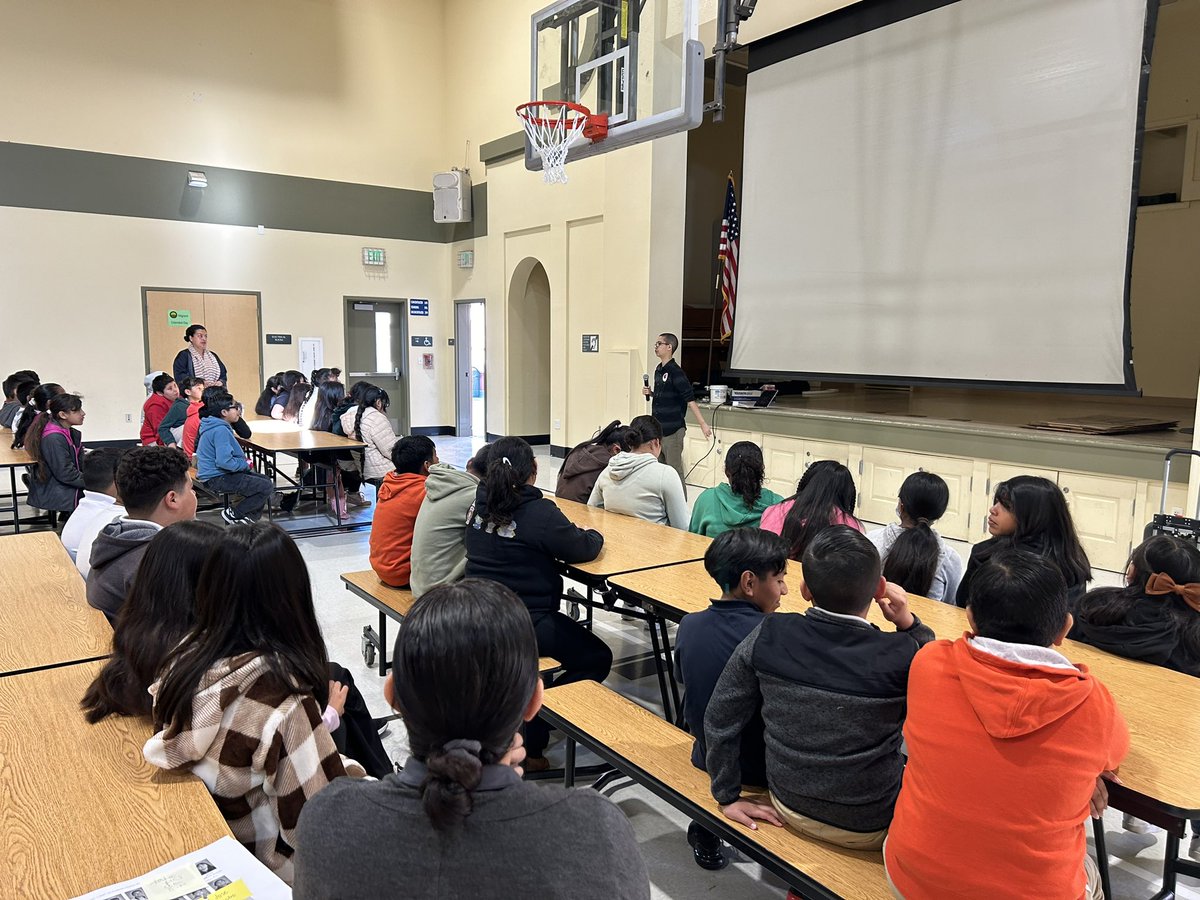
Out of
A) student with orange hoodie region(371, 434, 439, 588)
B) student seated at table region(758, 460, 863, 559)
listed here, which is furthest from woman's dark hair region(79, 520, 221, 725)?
student seated at table region(758, 460, 863, 559)

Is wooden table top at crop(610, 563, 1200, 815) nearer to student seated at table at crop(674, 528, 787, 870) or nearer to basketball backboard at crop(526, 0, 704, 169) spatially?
student seated at table at crop(674, 528, 787, 870)

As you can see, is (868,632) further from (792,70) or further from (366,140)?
(366,140)

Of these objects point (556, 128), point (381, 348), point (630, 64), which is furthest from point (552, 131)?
point (381, 348)

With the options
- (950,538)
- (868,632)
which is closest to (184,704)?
(868,632)

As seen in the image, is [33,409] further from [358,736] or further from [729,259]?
[729,259]

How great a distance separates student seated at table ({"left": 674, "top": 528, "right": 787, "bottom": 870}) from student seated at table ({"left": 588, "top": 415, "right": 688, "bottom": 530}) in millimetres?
1793

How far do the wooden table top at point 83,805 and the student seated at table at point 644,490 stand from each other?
2512 mm

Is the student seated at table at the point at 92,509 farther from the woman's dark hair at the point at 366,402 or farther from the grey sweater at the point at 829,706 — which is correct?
Result: the woman's dark hair at the point at 366,402

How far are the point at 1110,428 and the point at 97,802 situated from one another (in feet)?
20.3

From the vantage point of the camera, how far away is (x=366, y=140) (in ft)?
38.3

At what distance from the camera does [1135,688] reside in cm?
199

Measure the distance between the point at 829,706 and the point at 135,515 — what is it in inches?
86.1

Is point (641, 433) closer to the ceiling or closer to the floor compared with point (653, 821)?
closer to the ceiling

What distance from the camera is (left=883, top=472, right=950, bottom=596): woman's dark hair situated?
2.83 meters
